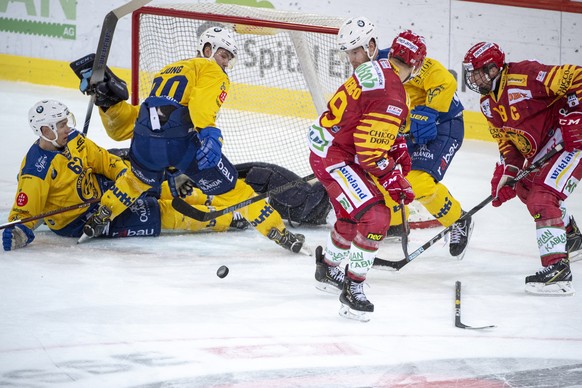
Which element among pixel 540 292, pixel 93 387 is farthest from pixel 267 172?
pixel 93 387

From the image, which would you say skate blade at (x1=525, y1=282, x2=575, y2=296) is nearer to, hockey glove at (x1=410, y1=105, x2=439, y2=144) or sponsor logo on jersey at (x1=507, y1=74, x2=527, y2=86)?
sponsor logo on jersey at (x1=507, y1=74, x2=527, y2=86)

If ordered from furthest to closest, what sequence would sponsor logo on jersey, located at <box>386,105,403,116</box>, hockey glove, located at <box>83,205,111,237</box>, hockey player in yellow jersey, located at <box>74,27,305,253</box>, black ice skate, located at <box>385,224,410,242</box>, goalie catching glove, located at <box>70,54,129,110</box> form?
black ice skate, located at <box>385,224,410,242</box> < goalie catching glove, located at <box>70,54,129,110</box> < hockey glove, located at <box>83,205,111,237</box> < hockey player in yellow jersey, located at <box>74,27,305,253</box> < sponsor logo on jersey, located at <box>386,105,403,116</box>

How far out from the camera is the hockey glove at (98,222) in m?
5.16

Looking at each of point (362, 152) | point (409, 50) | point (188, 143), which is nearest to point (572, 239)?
point (409, 50)

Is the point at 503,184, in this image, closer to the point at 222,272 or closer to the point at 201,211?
the point at 222,272

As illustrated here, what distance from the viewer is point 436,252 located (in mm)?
5363

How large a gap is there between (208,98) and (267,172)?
3.33 feet

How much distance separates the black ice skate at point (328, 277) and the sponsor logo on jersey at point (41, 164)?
1.52 meters

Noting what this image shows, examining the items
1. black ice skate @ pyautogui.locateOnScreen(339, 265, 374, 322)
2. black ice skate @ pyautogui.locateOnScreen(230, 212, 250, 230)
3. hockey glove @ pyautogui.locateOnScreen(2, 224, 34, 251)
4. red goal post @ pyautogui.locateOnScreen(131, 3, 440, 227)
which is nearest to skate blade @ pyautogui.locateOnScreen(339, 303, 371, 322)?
black ice skate @ pyautogui.locateOnScreen(339, 265, 374, 322)

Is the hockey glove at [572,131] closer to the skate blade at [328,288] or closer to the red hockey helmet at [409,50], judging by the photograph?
the red hockey helmet at [409,50]

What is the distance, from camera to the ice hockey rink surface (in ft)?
11.2

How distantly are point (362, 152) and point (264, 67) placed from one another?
11.6 feet

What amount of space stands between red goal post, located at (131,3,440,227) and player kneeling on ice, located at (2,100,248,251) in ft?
2.92

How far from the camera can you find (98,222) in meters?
5.19
